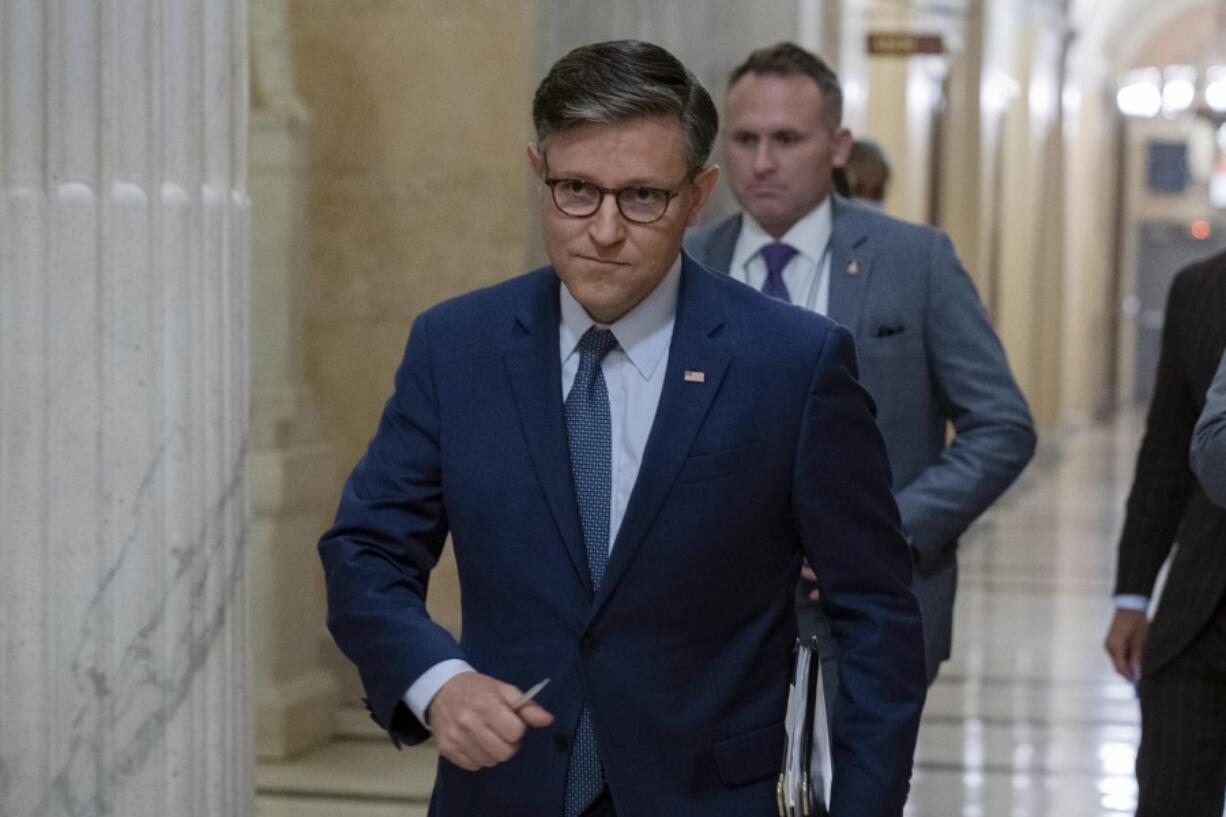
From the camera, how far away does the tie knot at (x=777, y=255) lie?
15.0 feet

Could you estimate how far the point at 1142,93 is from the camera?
33125mm

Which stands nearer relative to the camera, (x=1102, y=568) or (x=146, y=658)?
(x=146, y=658)

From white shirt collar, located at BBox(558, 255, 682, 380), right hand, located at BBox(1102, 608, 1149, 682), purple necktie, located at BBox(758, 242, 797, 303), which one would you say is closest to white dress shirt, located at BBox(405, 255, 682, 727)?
white shirt collar, located at BBox(558, 255, 682, 380)

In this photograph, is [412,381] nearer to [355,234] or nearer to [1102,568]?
[355,234]

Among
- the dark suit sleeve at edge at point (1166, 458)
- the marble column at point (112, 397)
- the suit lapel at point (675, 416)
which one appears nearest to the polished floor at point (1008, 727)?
the dark suit sleeve at edge at point (1166, 458)

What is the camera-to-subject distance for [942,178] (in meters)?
18.1

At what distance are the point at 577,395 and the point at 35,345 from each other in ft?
3.23

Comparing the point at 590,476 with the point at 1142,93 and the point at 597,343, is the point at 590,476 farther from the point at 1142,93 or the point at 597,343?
the point at 1142,93

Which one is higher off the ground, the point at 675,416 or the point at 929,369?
the point at 675,416

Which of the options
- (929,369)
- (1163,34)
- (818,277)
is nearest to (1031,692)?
(929,369)

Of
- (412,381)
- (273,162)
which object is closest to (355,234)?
(273,162)

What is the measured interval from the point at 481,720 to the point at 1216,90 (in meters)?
31.1

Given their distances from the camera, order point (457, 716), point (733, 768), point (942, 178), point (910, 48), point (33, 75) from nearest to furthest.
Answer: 1. point (457, 716)
2. point (733, 768)
3. point (33, 75)
4. point (910, 48)
5. point (942, 178)

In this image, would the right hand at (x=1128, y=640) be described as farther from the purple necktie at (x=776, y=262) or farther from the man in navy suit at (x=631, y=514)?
the man in navy suit at (x=631, y=514)
